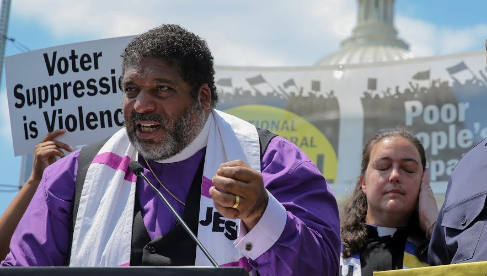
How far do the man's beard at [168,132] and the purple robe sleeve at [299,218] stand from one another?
333 mm

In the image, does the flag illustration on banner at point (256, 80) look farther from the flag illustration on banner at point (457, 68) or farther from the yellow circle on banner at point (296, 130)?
the flag illustration on banner at point (457, 68)

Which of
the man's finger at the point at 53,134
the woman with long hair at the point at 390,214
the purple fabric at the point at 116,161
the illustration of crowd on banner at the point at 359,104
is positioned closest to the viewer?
the purple fabric at the point at 116,161

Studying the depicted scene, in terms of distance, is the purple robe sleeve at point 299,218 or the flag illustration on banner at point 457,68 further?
the flag illustration on banner at point 457,68

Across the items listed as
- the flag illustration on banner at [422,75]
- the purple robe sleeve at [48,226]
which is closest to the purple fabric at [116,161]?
the purple robe sleeve at [48,226]

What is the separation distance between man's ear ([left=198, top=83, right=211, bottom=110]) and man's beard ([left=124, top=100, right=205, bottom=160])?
69mm

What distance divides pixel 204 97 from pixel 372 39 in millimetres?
64244

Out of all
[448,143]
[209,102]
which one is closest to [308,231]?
→ [209,102]

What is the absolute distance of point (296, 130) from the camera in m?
11.8

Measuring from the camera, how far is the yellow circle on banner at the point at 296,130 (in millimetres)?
11383

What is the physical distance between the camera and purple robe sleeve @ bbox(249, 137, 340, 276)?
11.4 feet

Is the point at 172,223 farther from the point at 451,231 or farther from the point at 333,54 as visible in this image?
the point at 333,54

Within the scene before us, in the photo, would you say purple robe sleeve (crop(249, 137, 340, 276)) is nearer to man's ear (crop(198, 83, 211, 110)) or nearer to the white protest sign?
man's ear (crop(198, 83, 211, 110))

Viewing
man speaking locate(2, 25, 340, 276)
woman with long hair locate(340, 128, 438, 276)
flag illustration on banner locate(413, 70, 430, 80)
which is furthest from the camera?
flag illustration on banner locate(413, 70, 430, 80)

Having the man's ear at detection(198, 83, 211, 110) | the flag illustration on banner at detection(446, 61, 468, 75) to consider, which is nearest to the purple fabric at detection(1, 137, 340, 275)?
the man's ear at detection(198, 83, 211, 110)
